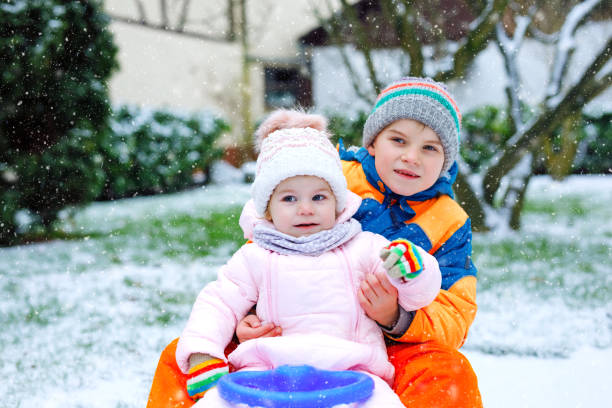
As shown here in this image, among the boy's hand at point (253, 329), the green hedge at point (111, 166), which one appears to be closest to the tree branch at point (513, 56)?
the green hedge at point (111, 166)

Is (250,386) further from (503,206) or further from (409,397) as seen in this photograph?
(503,206)

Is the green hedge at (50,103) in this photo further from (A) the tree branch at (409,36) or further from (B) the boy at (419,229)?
(B) the boy at (419,229)

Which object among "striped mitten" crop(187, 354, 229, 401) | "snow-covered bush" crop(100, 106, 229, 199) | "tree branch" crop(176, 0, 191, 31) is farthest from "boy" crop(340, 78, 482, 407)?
"tree branch" crop(176, 0, 191, 31)

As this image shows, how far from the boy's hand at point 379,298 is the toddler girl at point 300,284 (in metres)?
0.02

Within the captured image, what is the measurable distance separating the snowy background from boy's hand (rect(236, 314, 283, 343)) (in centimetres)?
119

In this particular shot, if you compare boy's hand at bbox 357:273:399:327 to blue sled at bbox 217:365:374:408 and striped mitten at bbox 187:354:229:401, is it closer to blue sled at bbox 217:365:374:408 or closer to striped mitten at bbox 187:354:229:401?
blue sled at bbox 217:365:374:408

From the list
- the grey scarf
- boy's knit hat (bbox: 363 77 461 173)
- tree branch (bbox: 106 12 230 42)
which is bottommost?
the grey scarf

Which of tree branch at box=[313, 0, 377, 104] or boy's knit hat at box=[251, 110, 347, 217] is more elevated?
tree branch at box=[313, 0, 377, 104]

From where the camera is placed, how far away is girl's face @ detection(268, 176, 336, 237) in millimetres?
1727

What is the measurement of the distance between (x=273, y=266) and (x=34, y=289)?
3.68 m

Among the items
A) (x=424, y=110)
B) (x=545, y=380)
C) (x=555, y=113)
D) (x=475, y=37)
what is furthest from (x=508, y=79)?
(x=424, y=110)

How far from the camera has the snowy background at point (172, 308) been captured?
2.88m

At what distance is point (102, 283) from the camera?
4926 mm

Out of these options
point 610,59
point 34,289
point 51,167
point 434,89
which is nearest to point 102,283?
point 34,289
